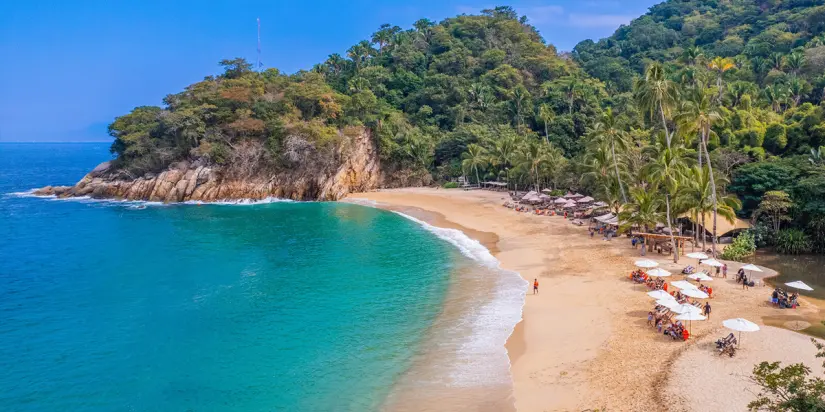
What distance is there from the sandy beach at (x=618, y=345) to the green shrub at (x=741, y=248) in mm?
2712

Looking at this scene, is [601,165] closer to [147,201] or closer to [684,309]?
[684,309]

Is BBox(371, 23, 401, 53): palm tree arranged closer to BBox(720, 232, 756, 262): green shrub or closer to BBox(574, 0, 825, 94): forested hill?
BBox(574, 0, 825, 94): forested hill

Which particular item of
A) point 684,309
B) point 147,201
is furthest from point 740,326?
point 147,201

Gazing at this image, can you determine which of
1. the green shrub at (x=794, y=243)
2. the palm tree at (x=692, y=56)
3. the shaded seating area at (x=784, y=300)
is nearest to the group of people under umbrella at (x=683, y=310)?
the shaded seating area at (x=784, y=300)

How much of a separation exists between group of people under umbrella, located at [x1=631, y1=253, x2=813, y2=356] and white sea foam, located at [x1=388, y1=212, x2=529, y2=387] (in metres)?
7.28

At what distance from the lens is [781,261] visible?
36.0m

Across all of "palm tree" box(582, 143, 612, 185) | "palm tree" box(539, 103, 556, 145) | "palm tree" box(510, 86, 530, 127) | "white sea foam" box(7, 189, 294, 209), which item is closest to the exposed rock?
"white sea foam" box(7, 189, 294, 209)

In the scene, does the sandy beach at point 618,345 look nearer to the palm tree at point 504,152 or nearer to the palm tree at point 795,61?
the palm tree at point 504,152

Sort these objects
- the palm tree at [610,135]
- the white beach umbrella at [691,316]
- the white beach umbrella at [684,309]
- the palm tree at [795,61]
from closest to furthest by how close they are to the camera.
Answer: the white beach umbrella at [691,316], the white beach umbrella at [684,309], the palm tree at [610,135], the palm tree at [795,61]

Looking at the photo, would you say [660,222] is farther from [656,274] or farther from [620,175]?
[656,274]

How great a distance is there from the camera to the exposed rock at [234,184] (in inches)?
3007

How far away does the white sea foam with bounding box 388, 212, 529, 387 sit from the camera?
69.4 ft

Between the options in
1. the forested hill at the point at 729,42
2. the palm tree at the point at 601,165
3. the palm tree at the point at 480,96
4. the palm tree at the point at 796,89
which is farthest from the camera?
the palm tree at the point at 480,96

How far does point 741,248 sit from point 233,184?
67.9 m
